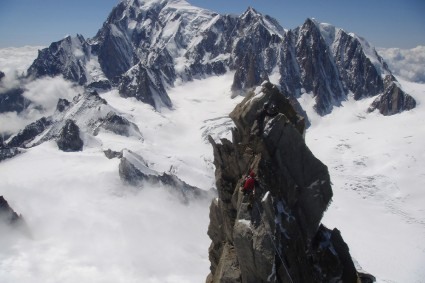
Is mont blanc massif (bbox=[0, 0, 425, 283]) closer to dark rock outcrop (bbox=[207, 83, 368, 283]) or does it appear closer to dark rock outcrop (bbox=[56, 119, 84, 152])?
dark rock outcrop (bbox=[207, 83, 368, 283])

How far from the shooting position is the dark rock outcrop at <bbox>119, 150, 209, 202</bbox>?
395ft

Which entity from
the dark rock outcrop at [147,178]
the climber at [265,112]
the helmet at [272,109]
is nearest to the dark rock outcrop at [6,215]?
the dark rock outcrop at [147,178]

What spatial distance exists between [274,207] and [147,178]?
96997 mm

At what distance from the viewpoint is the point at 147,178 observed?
125 meters

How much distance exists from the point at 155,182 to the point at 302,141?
95.4 metres

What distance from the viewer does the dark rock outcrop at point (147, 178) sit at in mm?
120438

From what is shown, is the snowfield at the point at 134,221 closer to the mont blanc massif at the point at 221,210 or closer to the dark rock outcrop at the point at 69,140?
the mont blanc massif at the point at 221,210

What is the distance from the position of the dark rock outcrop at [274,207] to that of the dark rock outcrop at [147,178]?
8547cm

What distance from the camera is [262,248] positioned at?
29.6m

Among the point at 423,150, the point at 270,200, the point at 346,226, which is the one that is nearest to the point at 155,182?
the point at 346,226

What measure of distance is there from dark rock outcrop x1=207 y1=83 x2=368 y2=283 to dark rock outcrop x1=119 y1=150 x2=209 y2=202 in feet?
280

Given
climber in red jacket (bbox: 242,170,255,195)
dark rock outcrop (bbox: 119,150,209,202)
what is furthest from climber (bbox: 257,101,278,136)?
dark rock outcrop (bbox: 119,150,209,202)

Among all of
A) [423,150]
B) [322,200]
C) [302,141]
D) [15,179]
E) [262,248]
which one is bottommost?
[15,179]

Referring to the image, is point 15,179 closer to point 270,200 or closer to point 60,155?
point 60,155
